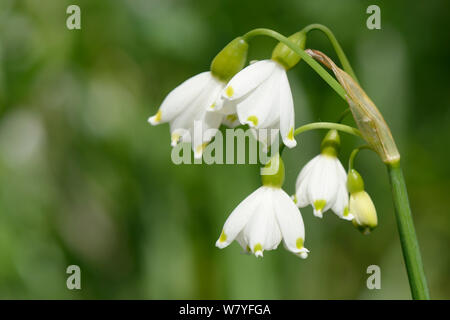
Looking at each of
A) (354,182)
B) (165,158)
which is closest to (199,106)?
(354,182)

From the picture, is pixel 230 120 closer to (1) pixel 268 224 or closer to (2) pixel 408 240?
(1) pixel 268 224

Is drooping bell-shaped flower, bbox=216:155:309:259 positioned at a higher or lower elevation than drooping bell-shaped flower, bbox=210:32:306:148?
lower

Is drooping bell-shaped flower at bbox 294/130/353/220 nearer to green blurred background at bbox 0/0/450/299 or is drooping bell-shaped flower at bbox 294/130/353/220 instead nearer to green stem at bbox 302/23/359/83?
green stem at bbox 302/23/359/83

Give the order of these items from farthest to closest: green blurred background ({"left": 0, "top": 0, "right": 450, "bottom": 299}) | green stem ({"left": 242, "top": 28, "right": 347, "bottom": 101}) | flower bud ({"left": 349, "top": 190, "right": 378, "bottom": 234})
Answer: green blurred background ({"left": 0, "top": 0, "right": 450, "bottom": 299}) → flower bud ({"left": 349, "top": 190, "right": 378, "bottom": 234}) → green stem ({"left": 242, "top": 28, "right": 347, "bottom": 101})

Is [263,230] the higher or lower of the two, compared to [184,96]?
lower

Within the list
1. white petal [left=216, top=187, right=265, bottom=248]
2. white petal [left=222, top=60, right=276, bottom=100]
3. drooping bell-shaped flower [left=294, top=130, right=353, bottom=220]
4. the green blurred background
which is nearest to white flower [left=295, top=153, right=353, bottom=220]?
drooping bell-shaped flower [left=294, top=130, right=353, bottom=220]

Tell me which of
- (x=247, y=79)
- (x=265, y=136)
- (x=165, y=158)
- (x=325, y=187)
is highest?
(x=165, y=158)

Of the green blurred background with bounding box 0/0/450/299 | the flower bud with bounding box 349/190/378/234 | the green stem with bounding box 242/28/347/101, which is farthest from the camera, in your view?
the green blurred background with bounding box 0/0/450/299

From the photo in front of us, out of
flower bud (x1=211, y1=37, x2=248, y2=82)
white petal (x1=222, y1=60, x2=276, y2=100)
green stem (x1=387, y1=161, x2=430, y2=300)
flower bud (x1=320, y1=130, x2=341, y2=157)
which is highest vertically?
flower bud (x1=211, y1=37, x2=248, y2=82)

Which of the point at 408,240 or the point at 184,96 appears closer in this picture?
the point at 408,240
